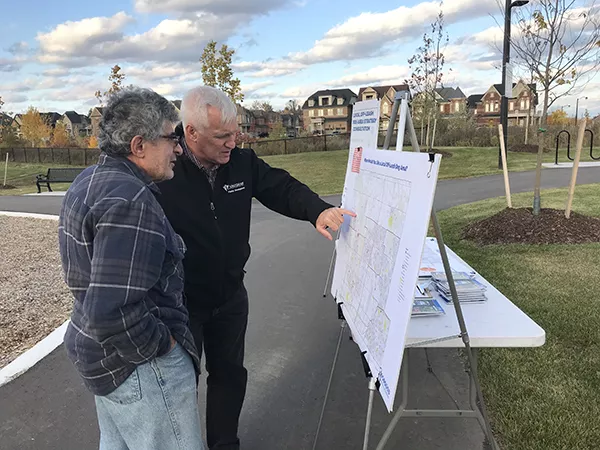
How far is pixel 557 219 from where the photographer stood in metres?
7.53

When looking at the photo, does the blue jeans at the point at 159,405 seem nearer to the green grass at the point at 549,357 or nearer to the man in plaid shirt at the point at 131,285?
the man in plaid shirt at the point at 131,285

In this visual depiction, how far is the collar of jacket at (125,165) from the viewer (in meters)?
1.61

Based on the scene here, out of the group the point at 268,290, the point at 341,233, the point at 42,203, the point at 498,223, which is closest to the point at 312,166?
the point at 42,203

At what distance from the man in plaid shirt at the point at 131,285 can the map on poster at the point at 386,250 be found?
803mm

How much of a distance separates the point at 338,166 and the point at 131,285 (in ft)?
66.2

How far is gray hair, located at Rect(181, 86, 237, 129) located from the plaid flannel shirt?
74 cm

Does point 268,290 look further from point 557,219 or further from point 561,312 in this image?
point 557,219

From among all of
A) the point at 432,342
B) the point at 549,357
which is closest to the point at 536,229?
the point at 549,357

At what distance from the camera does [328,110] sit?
262ft

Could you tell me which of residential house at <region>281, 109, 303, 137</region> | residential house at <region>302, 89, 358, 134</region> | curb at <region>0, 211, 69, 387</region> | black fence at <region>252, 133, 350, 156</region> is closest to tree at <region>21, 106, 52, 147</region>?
black fence at <region>252, 133, 350, 156</region>

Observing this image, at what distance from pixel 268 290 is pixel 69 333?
14.2ft

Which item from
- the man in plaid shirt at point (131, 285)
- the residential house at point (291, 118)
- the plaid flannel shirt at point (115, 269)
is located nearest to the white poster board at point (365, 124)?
the man in plaid shirt at point (131, 285)

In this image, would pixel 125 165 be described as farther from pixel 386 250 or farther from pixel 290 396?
pixel 290 396

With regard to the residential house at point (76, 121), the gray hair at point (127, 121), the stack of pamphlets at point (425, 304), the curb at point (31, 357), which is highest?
the residential house at point (76, 121)
